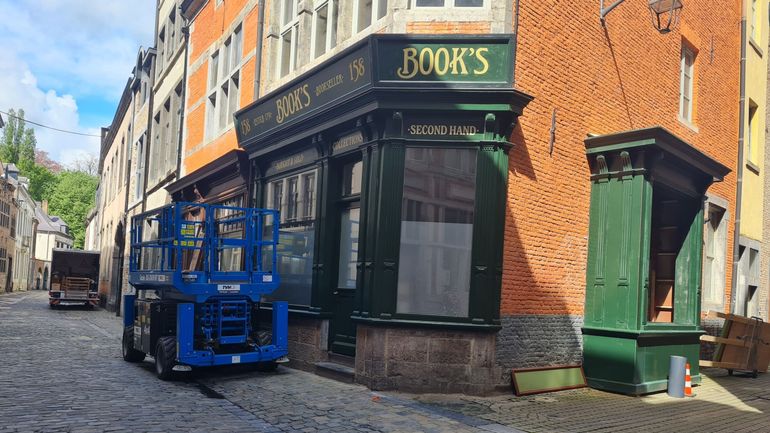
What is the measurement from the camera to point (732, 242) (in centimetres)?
1492

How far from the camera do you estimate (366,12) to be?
34.1 feet

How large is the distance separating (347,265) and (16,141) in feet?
235

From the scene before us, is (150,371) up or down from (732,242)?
down

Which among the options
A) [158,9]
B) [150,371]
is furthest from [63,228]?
[150,371]

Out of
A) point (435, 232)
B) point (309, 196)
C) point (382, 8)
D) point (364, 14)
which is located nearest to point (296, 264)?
point (309, 196)

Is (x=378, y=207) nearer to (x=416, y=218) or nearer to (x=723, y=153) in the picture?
(x=416, y=218)

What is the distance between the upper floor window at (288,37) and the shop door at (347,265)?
3.65 meters

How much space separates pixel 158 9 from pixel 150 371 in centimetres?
1993

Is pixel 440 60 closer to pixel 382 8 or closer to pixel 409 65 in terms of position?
pixel 409 65

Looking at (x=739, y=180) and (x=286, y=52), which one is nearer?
(x=286, y=52)

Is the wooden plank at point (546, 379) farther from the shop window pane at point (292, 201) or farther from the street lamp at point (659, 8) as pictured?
the street lamp at point (659, 8)

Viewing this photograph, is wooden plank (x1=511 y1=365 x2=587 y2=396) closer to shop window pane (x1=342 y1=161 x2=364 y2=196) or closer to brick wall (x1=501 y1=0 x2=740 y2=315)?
brick wall (x1=501 y1=0 x2=740 y2=315)

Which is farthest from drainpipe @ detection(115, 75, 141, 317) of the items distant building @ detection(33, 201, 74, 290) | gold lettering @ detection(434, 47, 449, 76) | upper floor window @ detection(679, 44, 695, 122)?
distant building @ detection(33, 201, 74, 290)

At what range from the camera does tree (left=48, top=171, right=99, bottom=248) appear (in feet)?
253
